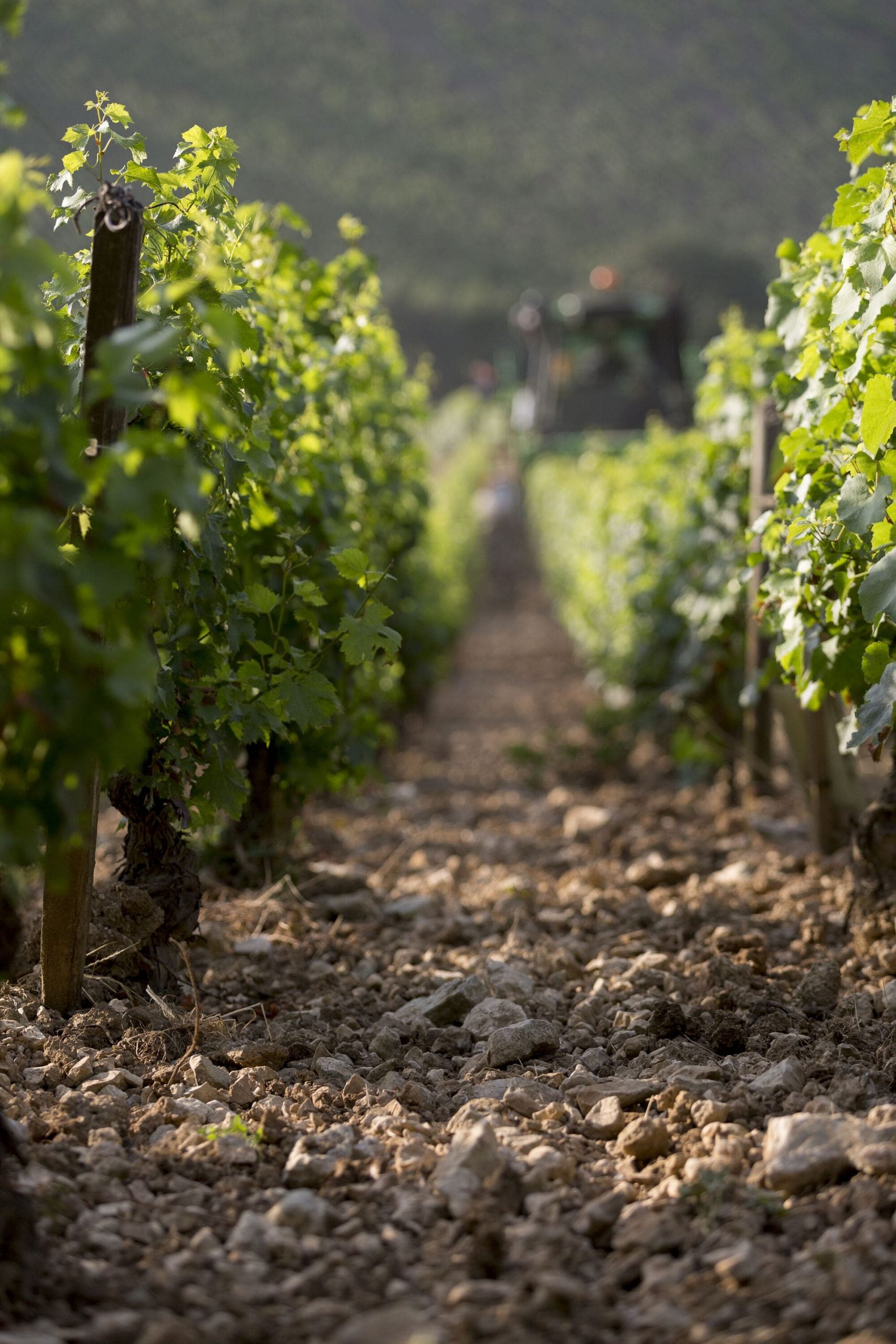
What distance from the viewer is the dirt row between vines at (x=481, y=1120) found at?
5.61ft

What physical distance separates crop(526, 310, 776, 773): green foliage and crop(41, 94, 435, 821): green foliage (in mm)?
1355

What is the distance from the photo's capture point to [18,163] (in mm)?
1564

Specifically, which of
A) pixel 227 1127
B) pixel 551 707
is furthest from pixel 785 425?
pixel 551 707

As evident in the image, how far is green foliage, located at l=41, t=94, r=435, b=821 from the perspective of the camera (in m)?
2.66

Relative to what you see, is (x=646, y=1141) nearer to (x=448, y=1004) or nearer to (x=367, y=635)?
(x=448, y=1004)

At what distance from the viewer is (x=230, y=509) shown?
293 centimetres

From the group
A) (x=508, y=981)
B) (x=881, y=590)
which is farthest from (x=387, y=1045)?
(x=881, y=590)

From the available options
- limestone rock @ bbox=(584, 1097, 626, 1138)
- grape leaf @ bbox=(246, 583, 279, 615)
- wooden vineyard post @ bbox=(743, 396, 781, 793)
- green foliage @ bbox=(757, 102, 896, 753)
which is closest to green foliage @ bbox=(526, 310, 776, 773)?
wooden vineyard post @ bbox=(743, 396, 781, 793)

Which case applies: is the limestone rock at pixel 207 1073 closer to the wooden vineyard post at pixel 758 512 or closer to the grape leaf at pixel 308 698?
the grape leaf at pixel 308 698

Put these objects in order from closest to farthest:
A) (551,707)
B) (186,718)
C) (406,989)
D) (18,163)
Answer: (18,163), (186,718), (406,989), (551,707)

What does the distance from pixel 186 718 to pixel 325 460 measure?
142cm

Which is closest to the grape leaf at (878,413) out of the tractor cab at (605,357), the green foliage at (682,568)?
the green foliage at (682,568)

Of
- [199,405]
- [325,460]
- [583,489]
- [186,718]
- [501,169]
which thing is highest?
[501,169]

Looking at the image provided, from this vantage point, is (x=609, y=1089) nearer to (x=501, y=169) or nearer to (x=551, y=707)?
(x=551, y=707)
